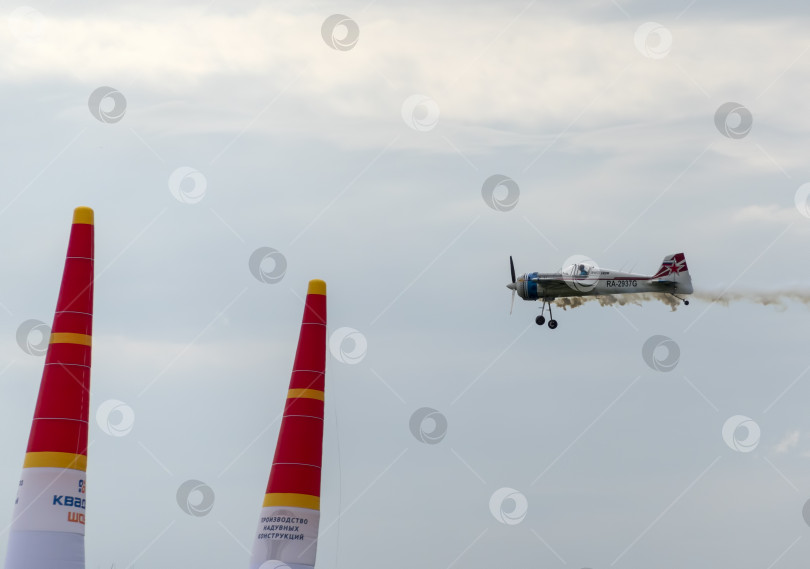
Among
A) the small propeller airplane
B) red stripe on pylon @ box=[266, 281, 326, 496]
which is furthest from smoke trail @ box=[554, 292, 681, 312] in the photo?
red stripe on pylon @ box=[266, 281, 326, 496]

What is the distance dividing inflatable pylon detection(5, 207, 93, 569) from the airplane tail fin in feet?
136

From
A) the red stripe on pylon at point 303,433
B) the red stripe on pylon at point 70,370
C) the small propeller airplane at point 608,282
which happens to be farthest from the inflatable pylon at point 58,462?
the small propeller airplane at point 608,282

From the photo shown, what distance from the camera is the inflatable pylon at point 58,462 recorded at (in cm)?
3497

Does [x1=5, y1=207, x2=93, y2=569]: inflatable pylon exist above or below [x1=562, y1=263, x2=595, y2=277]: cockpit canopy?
below

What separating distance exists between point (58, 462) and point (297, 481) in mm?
7846

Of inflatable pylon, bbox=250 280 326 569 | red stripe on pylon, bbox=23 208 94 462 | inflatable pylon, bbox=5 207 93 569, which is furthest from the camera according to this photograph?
inflatable pylon, bbox=250 280 326 569

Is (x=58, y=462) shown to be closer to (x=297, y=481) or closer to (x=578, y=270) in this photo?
(x=297, y=481)

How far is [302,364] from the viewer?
40.3 meters

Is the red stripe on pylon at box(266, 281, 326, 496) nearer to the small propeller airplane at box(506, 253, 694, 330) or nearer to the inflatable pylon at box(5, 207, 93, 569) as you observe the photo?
Answer: the inflatable pylon at box(5, 207, 93, 569)

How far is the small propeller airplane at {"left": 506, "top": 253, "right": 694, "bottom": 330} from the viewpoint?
6950 centimetres

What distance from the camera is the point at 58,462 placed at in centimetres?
3522

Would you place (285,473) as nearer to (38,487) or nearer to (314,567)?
(314,567)

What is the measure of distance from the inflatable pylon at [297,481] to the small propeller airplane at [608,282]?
32.3m

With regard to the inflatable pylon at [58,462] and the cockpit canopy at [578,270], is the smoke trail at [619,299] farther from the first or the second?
the inflatable pylon at [58,462]
